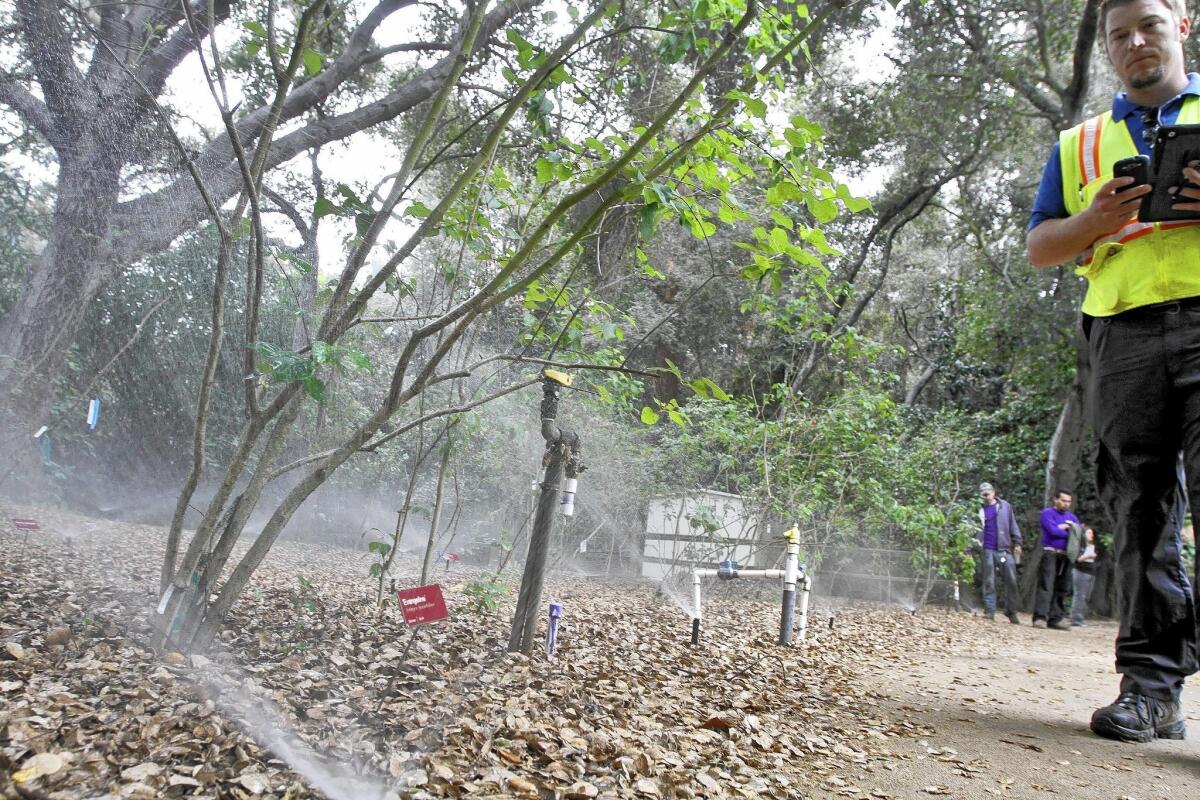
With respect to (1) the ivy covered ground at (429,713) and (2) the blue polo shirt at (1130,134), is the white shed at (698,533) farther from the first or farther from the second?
(2) the blue polo shirt at (1130,134)

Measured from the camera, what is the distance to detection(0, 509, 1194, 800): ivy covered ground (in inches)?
74.4

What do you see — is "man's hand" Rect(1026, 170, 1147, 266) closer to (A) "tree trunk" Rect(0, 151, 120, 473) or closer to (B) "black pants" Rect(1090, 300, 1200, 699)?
(B) "black pants" Rect(1090, 300, 1200, 699)

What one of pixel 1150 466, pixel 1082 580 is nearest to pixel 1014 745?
pixel 1150 466

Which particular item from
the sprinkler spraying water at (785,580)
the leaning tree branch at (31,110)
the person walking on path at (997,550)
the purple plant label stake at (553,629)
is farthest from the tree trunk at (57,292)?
the person walking on path at (997,550)

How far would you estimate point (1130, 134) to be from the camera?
235 cm

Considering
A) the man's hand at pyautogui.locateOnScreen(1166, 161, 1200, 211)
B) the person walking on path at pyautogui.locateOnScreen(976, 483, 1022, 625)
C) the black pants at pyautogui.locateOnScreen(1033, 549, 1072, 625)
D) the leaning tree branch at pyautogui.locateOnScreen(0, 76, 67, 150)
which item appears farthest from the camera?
the person walking on path at pyautogui.locateOnScreen(976, 483, 1022, 625)

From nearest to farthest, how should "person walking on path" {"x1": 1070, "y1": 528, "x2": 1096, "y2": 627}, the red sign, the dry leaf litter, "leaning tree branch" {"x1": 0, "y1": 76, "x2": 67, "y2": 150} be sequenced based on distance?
the dry leaf litter < the red sign < "leaning tree branch" {"x1": 0, "y1": 76, "x2": 67, "y2": 150} < "person walking on path" {"x1": 1070, "y1": 528, "x2": 1096, "y2": 627}

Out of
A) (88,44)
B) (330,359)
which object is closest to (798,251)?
(330,359)

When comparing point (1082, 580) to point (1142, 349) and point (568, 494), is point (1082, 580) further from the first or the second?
point (1142, 349)

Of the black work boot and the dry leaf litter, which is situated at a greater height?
the black work boot

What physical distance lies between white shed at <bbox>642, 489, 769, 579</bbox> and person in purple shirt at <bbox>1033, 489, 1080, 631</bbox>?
378cm

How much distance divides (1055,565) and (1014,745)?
8.44m

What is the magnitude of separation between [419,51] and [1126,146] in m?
5.61

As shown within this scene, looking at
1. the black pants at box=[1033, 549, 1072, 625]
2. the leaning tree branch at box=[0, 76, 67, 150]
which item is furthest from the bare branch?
the black pants at box=[1033, 549, 1072, 625]
